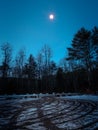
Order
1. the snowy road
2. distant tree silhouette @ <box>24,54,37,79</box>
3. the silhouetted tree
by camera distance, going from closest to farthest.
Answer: the snowy road < the silhouetted tree < distant tree silhouette @ <box>24,54,37,79</box>

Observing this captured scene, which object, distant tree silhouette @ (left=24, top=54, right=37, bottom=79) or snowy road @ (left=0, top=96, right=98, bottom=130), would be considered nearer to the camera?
snowy road @ (left=0, top=96, right=98, bottom=130)

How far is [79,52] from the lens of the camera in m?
38.8

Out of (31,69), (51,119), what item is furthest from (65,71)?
(51,119)

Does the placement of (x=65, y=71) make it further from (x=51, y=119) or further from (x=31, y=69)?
(x=51, y=119)

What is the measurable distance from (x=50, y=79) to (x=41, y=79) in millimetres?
3352

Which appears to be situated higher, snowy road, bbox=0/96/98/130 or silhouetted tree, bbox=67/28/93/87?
silhouetted tree, bbox=67/28/93/87

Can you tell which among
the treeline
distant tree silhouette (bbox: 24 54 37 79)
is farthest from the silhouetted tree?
distant tree silhouette (bbox: 24 54 37 79)

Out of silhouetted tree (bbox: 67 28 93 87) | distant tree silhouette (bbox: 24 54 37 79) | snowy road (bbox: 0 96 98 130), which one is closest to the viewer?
snowy road (bbox: 0 96 98 130)

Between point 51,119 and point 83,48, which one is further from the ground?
point 83,48

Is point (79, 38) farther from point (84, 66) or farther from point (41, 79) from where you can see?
point (41, 79)

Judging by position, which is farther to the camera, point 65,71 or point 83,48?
point 65,71

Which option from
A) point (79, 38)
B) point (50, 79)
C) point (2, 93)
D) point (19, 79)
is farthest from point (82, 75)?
point (2, 93)

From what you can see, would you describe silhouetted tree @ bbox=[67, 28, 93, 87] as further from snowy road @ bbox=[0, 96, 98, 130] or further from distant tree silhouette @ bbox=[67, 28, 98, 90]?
snowy road @ bbox=[0, 96, 98, 130]

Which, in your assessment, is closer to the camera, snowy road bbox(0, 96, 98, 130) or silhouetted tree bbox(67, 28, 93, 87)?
snowy road bbox(0, 96, 98, 130)
